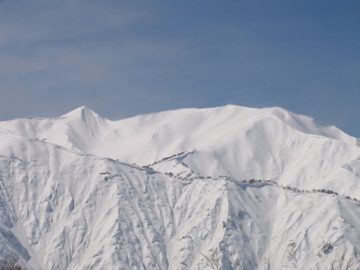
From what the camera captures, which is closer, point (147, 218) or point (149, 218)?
point (147, 218)

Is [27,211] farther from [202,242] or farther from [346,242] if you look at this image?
[346,242]

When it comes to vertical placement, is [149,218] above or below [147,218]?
below

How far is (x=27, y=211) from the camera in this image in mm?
168375

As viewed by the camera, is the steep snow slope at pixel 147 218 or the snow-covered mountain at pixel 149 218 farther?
the steep snow slope at pixel 147 218

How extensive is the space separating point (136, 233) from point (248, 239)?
987 inches

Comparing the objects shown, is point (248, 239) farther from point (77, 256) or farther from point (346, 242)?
point (77, 256)

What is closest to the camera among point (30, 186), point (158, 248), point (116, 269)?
point (116, 269)

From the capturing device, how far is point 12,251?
152 meters

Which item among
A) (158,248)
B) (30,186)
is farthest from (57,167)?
(158,248)

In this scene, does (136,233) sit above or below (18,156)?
below

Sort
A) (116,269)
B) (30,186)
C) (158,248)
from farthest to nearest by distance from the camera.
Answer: (30,186)
(158,248)
(116,269)

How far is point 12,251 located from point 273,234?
191ft

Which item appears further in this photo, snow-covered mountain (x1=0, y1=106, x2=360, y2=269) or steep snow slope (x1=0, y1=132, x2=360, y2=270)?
steep snow slope (x1=0, y1=132, x2=360, y2=270)

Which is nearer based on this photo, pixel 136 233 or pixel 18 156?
pixel 136 233
